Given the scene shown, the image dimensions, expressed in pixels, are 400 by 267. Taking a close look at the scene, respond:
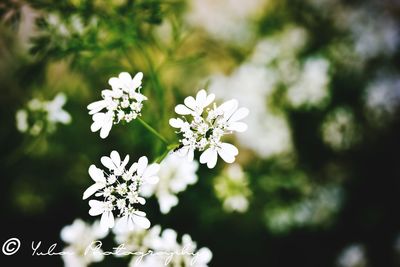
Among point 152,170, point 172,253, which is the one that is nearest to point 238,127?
point 152,170

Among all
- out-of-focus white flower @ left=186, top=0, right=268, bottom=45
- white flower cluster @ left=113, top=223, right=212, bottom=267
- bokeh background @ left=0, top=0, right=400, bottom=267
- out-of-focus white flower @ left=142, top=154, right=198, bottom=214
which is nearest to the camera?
Answer: white flower cluster @ left=113, top=223, right=212, bottom=267

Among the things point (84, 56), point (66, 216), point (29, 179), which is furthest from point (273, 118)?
point (29, 179)

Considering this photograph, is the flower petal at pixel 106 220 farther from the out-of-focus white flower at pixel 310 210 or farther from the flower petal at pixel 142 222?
the out-of-focus white flower at pixel 310 210

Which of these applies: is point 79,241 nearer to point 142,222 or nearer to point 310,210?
point 142,222

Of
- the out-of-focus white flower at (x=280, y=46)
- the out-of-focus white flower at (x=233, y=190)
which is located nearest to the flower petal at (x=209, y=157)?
the out-of-focus white flower at (x=233, y=190)

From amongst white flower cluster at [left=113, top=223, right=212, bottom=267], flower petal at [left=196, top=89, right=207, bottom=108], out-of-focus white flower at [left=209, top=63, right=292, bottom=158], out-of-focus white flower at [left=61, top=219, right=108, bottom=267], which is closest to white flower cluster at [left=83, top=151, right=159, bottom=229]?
white flower cluster at [left=113, top=223, right=212, bottom=267]

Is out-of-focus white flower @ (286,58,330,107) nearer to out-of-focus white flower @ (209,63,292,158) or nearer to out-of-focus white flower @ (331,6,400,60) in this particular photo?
out-of-focus white flower @ (209,63,292,158)

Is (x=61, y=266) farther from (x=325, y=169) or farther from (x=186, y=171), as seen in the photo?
(x=325, y=169)
